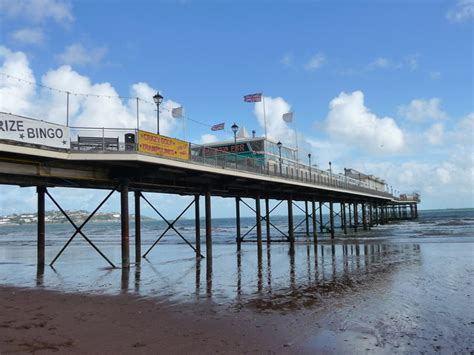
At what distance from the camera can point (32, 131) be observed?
12.7m

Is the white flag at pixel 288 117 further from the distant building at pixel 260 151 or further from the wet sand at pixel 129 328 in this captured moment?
the wet sand at pixel 129 328

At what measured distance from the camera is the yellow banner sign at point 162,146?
50.0ft

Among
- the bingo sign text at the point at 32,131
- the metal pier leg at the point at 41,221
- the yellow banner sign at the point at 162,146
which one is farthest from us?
the metal pier leg at the point at 41,221

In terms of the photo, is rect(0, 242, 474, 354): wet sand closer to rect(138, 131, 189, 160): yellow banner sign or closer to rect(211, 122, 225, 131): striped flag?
rect(138, 131, 189, 160): yellow banner sign

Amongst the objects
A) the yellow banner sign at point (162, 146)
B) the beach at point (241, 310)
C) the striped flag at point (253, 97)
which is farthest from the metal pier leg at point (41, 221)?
the striped flag at point (253, 97)

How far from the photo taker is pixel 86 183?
57.8ft

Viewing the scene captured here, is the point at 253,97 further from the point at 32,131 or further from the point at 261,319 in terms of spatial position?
the point at 261,319

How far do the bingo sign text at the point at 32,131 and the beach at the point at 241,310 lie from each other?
4.27m

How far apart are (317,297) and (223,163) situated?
406 inches

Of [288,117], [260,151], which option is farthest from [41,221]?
[288,117]

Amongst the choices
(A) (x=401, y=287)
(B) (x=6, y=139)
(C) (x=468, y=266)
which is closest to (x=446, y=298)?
(A) (x=401, y=287)

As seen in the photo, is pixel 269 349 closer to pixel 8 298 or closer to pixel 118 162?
pixel 8 298

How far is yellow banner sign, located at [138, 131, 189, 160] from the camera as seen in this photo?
15.2m

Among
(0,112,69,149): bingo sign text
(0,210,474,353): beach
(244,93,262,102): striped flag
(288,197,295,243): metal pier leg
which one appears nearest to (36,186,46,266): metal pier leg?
(0,210,474,353): beach
